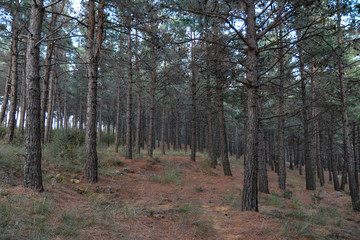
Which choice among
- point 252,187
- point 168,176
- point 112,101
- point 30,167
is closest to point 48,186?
point 30,167

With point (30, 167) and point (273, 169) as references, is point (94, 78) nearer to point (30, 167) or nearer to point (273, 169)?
point (30, 167)

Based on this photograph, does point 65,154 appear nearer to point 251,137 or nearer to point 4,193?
point 4,193

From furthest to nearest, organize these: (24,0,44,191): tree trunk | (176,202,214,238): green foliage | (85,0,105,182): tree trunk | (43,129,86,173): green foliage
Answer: (43,129,86,173): green foliage
(85,0,105,182): tree trunk
(24,0,44,191): tree trunk
(176,202,214,238): green foliage

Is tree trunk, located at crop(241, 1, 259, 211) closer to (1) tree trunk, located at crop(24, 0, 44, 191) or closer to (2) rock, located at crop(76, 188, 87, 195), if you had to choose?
(2) rock, located at crop(76, 188, 87, 195)

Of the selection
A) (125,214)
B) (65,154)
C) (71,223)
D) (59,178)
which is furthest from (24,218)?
(65,154)

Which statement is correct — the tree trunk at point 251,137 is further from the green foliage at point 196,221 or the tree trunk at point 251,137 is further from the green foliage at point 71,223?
the green foliage at point 71,223

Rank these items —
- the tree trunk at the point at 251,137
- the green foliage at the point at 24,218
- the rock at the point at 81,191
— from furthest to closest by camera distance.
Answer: the rock at the point at 81,191 < the tree trunk at the point at 251,137 < the green foliage at the point at 24,218

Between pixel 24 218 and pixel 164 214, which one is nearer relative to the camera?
pixel 24 218

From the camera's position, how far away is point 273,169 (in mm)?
27594

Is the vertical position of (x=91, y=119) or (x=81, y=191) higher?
(x=91, y=119)

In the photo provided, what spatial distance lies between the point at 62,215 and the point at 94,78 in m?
5.10

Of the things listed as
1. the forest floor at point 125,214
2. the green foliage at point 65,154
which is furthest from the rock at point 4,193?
the green foliage at point 65,154

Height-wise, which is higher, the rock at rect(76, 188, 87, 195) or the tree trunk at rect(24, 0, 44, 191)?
the tree trunk at rect(24, 0, 44, 191)

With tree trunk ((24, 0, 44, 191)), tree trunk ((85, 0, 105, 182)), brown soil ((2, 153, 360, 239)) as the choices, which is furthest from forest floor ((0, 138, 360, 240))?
tree trunk ((85, 0, 105, 182))
